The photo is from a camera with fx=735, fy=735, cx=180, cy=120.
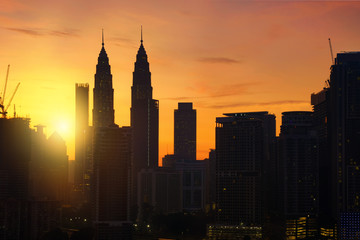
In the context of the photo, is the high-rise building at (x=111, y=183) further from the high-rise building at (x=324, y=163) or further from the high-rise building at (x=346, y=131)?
the high-rise building at (x=346, y=131)

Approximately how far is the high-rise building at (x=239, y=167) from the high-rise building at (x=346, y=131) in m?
19.3

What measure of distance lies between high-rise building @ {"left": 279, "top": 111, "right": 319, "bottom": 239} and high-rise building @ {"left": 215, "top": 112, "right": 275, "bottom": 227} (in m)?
6.22

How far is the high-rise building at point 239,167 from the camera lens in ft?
587

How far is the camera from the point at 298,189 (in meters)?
183

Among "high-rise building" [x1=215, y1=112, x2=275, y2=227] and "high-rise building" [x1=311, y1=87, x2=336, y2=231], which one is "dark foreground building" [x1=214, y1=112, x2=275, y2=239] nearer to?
"high-rise building" [x1=215, y1=112, x2=275, y2=227]

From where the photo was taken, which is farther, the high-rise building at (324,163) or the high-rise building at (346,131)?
the high-rise building at (324,163)

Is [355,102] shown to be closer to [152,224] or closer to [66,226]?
[152,224]

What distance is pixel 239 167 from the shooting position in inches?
7416

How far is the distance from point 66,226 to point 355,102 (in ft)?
259

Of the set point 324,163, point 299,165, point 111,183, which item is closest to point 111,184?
point 111,183

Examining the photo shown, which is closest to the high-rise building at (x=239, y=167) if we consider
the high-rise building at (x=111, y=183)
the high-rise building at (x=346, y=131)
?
the high-rise building at (x=346, y=131)

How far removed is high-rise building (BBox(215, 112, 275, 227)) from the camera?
7042 inches

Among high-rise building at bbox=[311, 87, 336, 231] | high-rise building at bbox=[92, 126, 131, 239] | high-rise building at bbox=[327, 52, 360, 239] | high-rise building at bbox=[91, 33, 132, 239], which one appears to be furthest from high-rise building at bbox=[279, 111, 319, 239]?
high-rise building at bbox=[92, 126, 131, 239]

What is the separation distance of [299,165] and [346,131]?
15.3m
